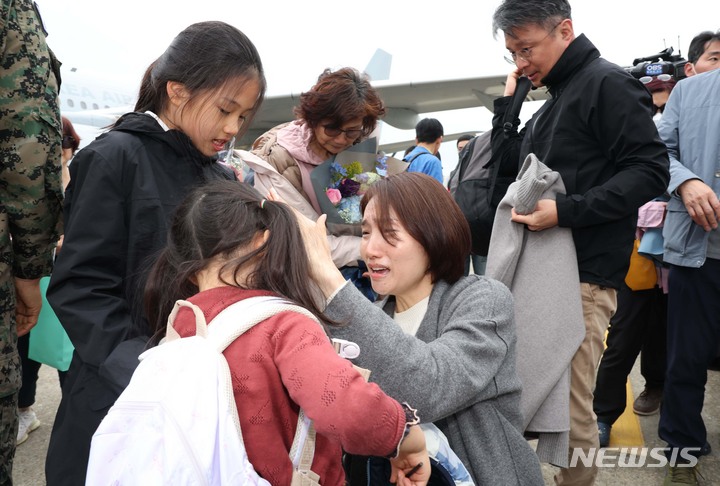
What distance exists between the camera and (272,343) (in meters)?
1.13

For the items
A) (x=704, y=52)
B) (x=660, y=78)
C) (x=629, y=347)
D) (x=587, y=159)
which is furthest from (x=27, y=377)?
(x=704, y=52)

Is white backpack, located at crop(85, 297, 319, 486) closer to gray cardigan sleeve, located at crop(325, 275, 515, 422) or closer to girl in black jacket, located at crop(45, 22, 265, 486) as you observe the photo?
girl in black jacket, located at crop(45, 22, 265, 486)

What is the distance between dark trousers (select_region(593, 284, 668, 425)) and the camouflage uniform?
9.05 feet

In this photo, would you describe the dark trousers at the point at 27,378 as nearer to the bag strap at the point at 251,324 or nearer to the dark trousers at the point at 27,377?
the dark trousers at the point at 27,377

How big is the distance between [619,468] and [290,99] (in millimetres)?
12783

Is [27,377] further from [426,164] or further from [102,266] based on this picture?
[426,164]

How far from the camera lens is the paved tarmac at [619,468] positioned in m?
2.86

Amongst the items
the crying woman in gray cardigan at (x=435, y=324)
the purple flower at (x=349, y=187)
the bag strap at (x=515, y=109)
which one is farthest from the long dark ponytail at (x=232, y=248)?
the bag strap at (x=515, y=109)

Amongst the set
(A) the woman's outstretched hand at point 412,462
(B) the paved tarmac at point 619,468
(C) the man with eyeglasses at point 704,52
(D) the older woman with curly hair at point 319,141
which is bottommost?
(B) the paved tarmac at point 619,468

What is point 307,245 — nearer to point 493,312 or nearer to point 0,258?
point 493,312

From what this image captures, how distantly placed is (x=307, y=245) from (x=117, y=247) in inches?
19.5

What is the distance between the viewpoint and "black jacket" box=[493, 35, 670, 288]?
2105 millimetres

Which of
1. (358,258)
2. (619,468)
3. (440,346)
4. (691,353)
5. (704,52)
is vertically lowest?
(619,468)

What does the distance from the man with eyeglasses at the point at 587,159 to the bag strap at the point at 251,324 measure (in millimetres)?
1128
